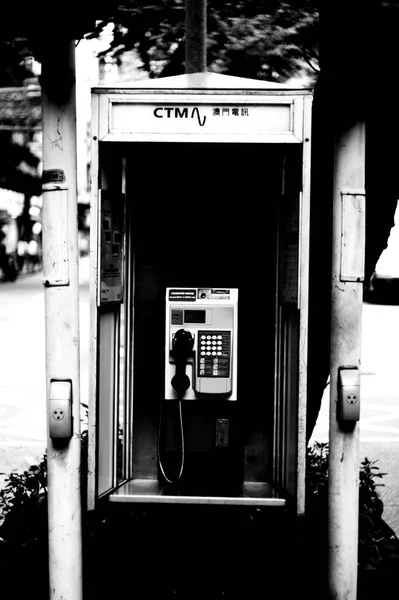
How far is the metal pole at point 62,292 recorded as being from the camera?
3.31 meters

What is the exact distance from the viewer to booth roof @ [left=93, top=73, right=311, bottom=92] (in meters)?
3.51

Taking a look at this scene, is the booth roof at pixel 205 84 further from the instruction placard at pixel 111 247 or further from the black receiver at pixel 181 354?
the black receiver at pixel 181 354

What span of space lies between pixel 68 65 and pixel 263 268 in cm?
150

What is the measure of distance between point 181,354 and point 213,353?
0.52 feet

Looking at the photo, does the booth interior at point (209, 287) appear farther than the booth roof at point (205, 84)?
Yes

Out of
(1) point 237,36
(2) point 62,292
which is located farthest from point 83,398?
(2) point 62,292

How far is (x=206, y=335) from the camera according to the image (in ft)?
13.2

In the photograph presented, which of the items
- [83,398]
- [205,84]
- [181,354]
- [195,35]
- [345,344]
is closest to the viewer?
[345,344]

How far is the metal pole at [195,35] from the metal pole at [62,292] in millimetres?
2540

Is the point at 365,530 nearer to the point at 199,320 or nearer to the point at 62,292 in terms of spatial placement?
the point at 199,320

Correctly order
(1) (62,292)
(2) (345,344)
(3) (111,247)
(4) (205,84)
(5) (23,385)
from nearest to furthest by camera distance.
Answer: (1) (62,292)
(2) (345,344)
(4) (205,84)
(3) (111,247)
(5) (23,385)

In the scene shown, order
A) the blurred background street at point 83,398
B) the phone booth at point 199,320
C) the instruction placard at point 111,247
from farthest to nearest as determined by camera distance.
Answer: the blurred background street at point 83,398
the phone booth at point 199,320
the instruction placard at point 111,247

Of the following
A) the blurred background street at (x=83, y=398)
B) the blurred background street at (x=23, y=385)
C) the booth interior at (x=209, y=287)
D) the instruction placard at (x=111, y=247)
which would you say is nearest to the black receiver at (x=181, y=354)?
the booth interior at (x=209, y=287)

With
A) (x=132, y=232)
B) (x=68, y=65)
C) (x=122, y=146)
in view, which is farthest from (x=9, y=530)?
(x=68, y=65)
